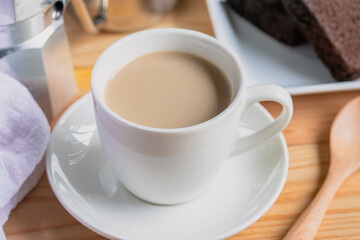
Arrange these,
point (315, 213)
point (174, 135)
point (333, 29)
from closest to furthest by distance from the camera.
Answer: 1. point (174, 135)
2. point (315, 213)
3. point (333, 29)

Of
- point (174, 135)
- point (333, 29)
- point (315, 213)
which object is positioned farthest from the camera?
point (333, 29)

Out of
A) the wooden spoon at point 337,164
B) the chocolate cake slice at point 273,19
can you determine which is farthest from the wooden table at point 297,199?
the chocolate cake slice at point 273,19

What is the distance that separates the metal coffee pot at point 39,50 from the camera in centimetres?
70

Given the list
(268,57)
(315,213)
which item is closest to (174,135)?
(315,213)

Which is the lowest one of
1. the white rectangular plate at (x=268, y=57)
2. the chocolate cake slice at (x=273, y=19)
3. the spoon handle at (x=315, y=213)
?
the spoon handle at (x=315, y=213)

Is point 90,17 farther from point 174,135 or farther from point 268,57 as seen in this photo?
point 174,135

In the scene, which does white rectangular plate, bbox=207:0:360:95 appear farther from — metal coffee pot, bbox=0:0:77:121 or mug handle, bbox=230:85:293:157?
metal coffee pot, bbox=0:0:77:121

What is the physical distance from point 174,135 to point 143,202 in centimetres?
17

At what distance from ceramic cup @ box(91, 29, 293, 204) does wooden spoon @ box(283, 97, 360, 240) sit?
0.13m

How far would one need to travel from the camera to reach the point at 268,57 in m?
0.98

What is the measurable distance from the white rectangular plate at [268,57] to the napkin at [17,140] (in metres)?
0.39

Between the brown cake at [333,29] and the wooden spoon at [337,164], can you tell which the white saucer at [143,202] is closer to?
the wooden spoon at [337,164]

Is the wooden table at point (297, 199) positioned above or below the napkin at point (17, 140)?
below

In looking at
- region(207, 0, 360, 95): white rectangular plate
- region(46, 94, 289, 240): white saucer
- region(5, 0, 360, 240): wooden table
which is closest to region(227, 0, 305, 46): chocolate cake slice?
region(207, 0, 360, 95): white rectangular plate
